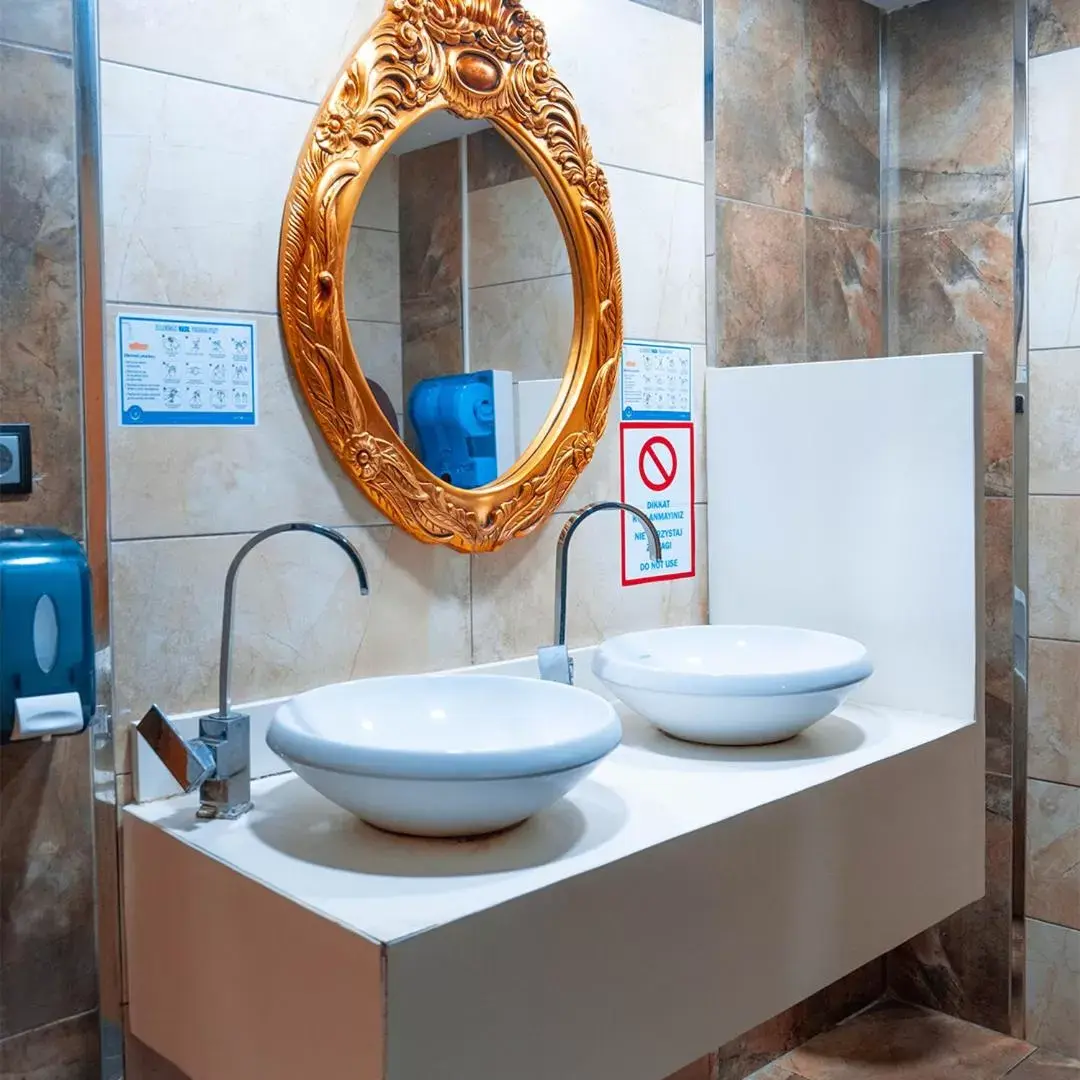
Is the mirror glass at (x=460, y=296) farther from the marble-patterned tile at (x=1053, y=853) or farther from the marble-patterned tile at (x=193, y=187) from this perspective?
the marble-patterned tile at (x=1053, y=853)

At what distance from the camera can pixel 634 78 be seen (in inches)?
86.0

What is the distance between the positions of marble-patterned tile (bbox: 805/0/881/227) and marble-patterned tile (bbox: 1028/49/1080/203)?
13.9 inches

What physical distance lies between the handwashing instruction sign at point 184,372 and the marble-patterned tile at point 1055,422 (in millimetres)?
1728

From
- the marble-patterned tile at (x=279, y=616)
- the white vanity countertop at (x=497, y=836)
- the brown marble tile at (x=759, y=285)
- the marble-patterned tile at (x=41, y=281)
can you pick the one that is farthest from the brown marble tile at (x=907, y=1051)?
the marble-patterned tile at (x=41, y=281)

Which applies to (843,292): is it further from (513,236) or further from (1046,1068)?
(1046,1068)

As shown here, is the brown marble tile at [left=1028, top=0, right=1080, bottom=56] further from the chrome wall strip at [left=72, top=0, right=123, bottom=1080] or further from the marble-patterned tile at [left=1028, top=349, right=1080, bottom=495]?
the chrome wall strip at [left=72, top=0, right=123, bottom=1080]

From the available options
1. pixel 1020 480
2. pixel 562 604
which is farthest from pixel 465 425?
pixel 1020 480

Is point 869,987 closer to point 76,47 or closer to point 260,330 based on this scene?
point 260,330

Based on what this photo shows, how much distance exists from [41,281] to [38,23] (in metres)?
0.30

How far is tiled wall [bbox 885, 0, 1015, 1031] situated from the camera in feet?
8.63

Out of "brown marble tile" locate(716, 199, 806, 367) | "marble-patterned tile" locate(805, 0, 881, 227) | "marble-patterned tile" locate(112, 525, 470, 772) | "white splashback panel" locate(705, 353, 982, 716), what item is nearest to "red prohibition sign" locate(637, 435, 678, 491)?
"white splashback panel" locate(705, 353, 982, 716)

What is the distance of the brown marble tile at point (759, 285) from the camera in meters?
2.39

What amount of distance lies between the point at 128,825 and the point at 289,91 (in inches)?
40.2

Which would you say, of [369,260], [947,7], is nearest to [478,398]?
[369,260]
